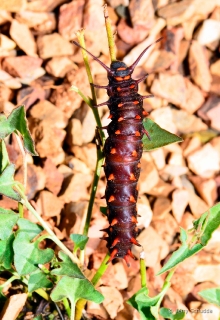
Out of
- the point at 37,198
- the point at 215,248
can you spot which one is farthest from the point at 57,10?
the point at 215,248

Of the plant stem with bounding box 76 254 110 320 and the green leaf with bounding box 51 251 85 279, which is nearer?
the green leaf with bounding box 51 251 85 279

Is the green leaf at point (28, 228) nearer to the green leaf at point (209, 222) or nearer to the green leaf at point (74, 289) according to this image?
the green leaf at point (74, 289)

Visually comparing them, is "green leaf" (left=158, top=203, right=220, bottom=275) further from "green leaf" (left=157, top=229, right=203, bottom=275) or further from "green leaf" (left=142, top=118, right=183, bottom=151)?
"green leaf" (left=142, top=118, right=183, bottom=151)

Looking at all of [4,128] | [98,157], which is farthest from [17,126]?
[98,157]

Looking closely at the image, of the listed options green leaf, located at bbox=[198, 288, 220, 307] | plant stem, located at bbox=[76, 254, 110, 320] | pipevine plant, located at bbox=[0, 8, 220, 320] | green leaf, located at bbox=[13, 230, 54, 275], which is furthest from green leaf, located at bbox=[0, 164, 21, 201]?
green leaf, located at bbox=[198, 288, 220, 307]

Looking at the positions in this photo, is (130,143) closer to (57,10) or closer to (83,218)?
(83,218)

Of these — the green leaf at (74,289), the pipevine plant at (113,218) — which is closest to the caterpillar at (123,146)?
the pipevine plant at (113,218)

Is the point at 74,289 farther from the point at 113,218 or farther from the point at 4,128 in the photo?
the point at 4,128
